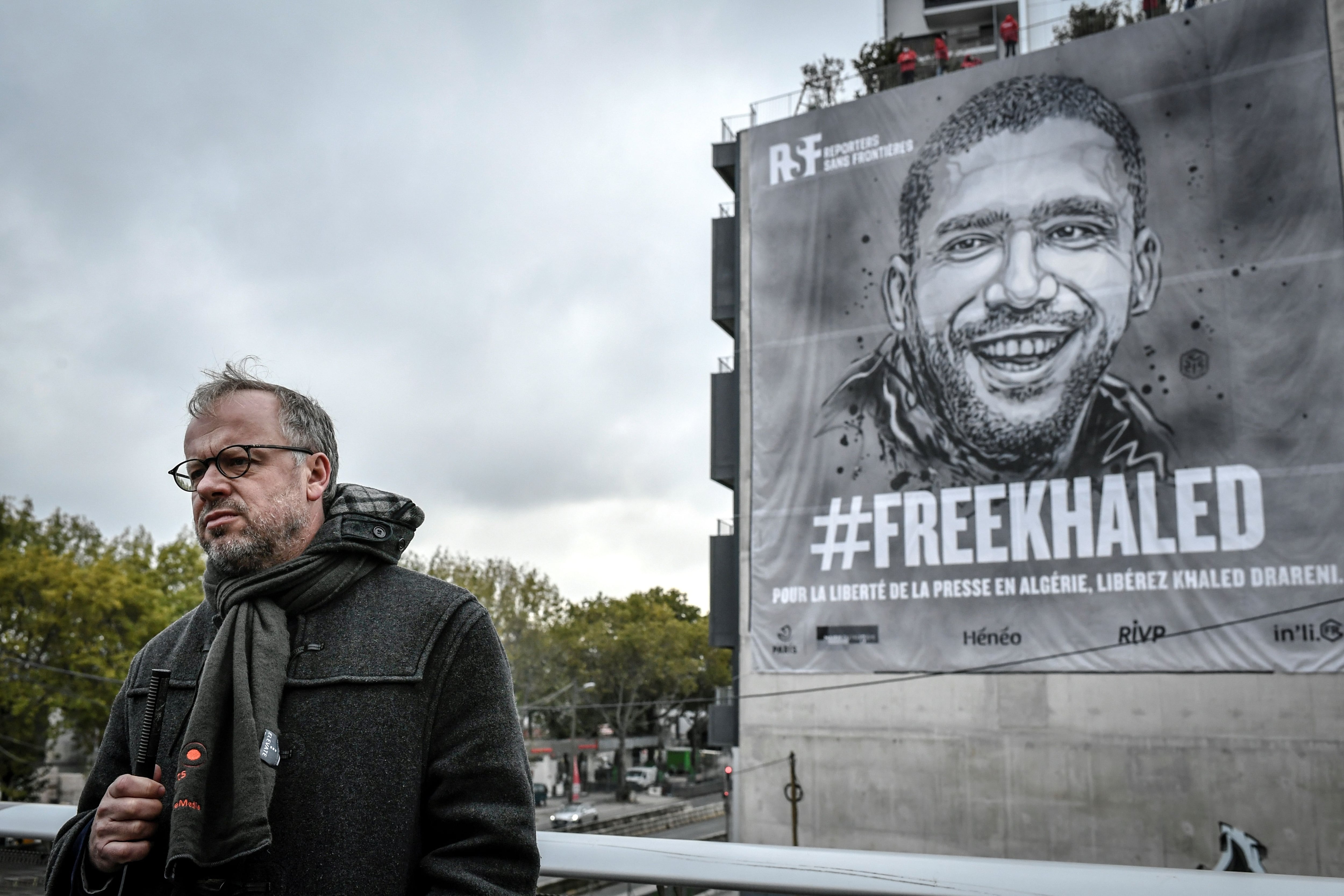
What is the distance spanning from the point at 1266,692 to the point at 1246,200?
8.31 metres

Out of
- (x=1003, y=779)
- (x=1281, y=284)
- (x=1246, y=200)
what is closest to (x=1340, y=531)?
(x=1281, y=284)

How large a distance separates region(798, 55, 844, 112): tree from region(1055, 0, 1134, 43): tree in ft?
16.3

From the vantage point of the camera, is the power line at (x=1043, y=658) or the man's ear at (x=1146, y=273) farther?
the man's ear at (x=1146, y=273)

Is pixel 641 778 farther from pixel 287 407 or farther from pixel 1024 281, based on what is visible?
pixel 287 407

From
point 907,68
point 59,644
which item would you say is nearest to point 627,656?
point 59,644

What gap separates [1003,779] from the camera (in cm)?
1881

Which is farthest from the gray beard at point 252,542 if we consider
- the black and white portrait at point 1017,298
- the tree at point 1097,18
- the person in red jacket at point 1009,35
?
the person in red jacket at point 1009,35

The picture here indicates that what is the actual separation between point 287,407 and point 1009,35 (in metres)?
22.9

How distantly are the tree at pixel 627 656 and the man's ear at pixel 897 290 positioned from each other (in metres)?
22.7

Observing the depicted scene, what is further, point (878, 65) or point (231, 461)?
point (878, 65)

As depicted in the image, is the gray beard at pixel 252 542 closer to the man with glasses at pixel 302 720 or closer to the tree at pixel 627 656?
the man with glasses at pixel 302 720

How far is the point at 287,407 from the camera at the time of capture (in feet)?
6.68

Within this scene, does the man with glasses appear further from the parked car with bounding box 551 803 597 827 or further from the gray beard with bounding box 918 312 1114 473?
the parked car with bounding box 551 803 597 827

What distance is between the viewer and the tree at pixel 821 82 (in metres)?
23.8
